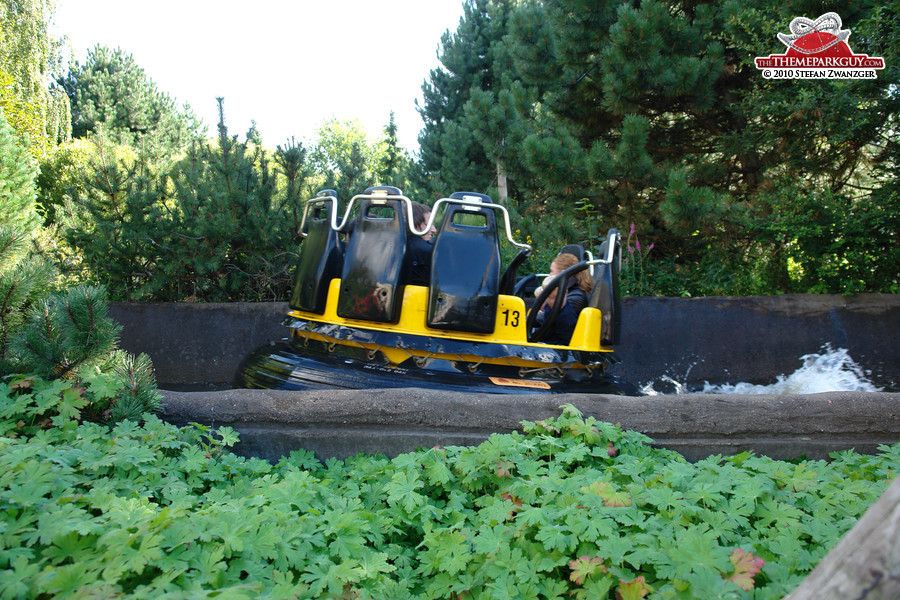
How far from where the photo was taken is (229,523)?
1.79m

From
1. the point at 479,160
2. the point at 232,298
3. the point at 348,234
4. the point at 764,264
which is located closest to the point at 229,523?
the point at 348,234

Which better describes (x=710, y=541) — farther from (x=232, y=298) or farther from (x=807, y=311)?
(x=232, y=298)

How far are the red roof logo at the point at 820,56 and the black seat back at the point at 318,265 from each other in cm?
568

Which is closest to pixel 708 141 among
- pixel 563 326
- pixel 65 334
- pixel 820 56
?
pixel 820 56

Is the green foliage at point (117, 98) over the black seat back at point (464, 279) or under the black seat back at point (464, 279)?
over

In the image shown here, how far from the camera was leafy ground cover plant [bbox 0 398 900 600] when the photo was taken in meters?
1.57

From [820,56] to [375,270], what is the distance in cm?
596

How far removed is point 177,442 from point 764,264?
7201mm

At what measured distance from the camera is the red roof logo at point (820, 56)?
21.2 ft

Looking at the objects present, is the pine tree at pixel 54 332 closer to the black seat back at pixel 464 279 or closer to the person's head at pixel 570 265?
the black seat back at pixel 464 279

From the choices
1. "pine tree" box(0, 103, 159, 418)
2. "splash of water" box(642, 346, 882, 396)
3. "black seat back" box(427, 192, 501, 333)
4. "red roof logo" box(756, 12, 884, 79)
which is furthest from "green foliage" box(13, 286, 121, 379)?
"red roof logo" box(756, 12, 884, 79)

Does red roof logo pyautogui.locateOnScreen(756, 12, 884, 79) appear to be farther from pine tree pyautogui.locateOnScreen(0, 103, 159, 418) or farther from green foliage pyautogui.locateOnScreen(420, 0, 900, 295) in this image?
pine tree pyautogui.locateOnScreen(0, 103, 159, 418)

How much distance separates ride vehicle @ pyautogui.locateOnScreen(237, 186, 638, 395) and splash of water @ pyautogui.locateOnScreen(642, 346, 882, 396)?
267 cm

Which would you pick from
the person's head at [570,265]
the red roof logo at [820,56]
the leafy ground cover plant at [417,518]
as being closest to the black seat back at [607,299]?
the person's head at [570,265]
